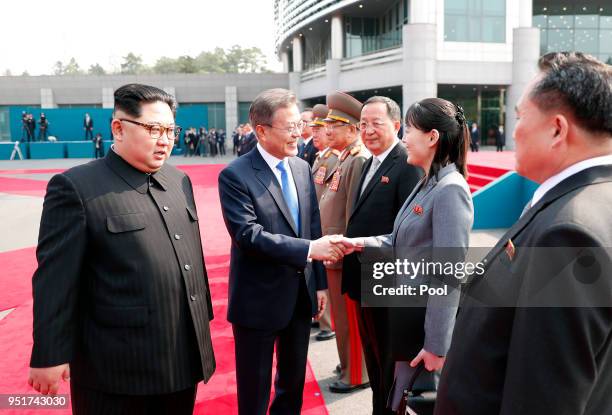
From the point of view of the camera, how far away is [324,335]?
4.23 m

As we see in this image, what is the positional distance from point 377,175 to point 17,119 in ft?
107

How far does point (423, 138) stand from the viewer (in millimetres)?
2254

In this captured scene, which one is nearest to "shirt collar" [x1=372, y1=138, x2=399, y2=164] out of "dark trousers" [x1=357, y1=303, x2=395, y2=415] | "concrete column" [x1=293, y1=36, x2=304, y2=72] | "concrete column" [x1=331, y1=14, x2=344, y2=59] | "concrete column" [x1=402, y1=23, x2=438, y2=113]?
"dark trousers" [x1=357, y1=303, x2=395, y2=415]

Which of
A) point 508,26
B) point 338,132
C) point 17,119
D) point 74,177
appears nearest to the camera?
point 74,177

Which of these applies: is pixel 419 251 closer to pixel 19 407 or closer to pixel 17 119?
pixel 19 407

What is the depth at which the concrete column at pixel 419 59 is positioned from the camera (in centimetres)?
2469

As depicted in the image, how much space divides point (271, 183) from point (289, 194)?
0.52 feet

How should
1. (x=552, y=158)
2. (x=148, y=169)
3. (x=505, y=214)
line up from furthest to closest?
(x=505, y=214) → (x=148, y=169) → (x=552, y=158)

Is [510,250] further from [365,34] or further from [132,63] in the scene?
[132,63]

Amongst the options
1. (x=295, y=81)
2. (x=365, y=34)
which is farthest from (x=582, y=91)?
(x=295, y=81)

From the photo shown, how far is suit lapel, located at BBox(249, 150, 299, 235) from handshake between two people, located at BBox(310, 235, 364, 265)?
0.54 feet

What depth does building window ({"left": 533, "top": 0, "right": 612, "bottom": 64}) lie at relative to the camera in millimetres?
28406

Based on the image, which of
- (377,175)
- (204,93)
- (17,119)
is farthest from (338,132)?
(204,93)

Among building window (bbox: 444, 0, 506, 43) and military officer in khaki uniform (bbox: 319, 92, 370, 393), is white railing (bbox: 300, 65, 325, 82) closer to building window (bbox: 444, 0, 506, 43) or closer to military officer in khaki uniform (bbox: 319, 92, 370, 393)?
building window (bbox: 444, 0, 506, 43)
